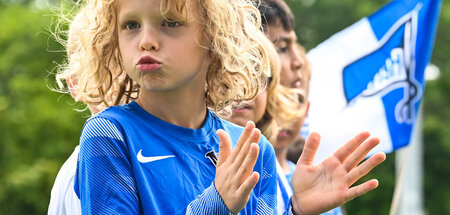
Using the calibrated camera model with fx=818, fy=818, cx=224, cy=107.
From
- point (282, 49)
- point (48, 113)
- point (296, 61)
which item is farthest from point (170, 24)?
point (48, 113)

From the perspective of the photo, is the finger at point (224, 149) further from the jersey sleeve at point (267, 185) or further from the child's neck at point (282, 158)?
the child's neck at point (282, 158)

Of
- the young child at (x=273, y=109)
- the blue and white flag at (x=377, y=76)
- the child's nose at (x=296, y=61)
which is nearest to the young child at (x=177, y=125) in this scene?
the young child at (x=273, y=109)

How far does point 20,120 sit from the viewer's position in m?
22.4

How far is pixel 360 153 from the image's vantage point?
3.19 metres

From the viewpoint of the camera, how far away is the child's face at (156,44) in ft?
9.94

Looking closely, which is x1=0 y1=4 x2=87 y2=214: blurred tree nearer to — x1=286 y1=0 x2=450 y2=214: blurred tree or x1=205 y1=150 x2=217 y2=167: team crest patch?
x1=286 y1=0 x2=450 y2=214: blurred tree

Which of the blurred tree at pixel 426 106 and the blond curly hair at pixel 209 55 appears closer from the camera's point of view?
the blond curly hair at pixel 209 55

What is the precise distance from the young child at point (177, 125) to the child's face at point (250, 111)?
3.73 ft

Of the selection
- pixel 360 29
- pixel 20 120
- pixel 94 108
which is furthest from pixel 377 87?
pixel 20 120

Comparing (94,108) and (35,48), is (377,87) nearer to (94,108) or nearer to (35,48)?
(94,108)

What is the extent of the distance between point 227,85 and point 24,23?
22165 millimetres

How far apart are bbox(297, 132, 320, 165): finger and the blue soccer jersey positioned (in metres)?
0.37

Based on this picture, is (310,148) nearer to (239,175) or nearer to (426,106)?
(239,175)

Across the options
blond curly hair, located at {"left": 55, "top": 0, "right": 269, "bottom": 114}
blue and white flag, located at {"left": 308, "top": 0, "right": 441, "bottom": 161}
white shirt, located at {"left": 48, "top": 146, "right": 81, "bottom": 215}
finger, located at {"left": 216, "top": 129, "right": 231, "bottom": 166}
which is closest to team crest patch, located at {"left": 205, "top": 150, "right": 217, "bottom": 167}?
finger, located at {"left": 216, "top": 129, "right": 231, "bottom": 166}
